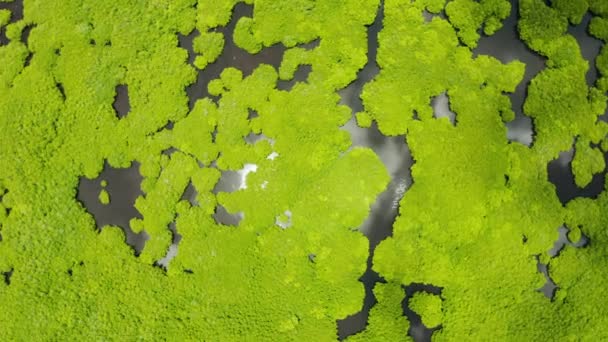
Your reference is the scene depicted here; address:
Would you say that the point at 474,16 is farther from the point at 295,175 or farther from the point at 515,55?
the point at 295,175

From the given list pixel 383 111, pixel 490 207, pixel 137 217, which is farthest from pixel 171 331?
pixel 490 207

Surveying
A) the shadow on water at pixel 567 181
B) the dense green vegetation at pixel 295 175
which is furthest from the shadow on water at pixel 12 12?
the shadow on water at pixel 567 181

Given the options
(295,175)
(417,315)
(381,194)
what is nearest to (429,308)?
(417,315)

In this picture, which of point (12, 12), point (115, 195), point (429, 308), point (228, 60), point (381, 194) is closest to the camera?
point (429, 308)

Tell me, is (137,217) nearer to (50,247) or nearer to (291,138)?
(50,247)

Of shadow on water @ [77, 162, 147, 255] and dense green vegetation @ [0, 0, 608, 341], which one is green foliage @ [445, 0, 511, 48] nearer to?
dense green vegetation @ [0, 0, 608, 341]

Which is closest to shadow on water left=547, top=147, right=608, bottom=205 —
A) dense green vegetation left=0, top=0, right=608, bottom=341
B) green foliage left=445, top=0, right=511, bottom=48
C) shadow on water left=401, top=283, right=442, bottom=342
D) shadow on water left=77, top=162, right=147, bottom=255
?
dense green vegetation left=0, top=0, right=608, bottom=341

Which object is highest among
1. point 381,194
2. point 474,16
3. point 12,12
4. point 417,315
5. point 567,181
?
point 12,12

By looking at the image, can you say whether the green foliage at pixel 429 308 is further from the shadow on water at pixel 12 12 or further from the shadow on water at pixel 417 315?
the shadow on water at pixel 12 12
